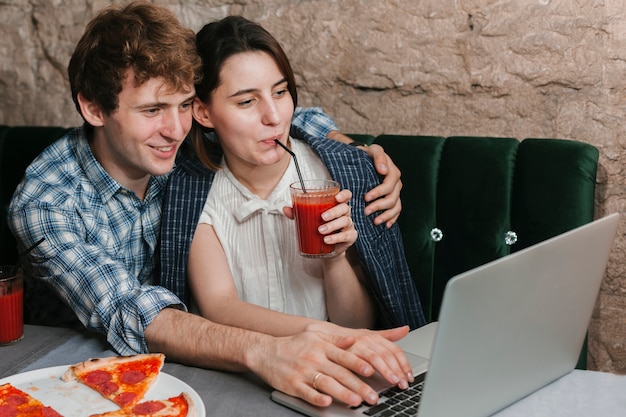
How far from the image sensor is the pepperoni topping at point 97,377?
4.33 feet

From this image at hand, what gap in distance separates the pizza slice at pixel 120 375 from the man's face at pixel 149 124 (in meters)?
0.59

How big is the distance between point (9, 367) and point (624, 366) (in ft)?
5.88

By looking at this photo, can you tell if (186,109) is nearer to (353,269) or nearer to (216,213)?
(216,213)

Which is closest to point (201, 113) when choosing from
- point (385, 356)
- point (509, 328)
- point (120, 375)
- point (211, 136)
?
point (211, 136)

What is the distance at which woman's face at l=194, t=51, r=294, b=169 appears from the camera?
1837mm

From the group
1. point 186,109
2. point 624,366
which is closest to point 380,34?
point 186,109

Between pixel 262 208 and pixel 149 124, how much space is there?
377 mm

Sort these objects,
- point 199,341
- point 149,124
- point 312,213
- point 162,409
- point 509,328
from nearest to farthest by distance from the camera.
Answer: point 509,328 < point 162,409 < point 199,341 < point 312,213 < point 149,124

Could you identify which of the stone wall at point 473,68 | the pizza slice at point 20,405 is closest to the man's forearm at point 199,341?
the pizza slice at point 20,405

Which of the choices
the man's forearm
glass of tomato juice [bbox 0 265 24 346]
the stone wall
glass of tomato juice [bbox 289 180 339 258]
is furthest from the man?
the stone wall

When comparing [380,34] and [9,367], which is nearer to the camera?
[9,367]

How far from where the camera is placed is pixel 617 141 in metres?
2.12

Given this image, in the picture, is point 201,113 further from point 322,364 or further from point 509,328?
point 509,328

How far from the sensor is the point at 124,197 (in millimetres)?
Result: 1936
